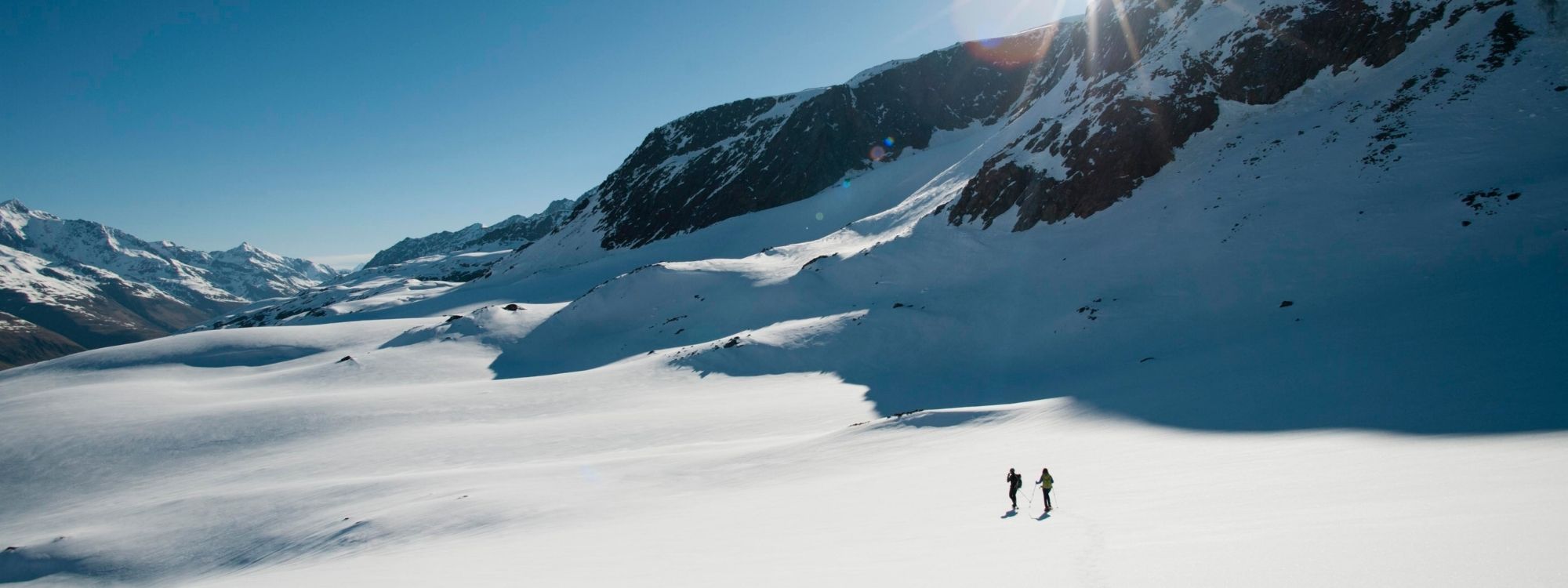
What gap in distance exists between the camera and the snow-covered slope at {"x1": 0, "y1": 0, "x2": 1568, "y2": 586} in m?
9.59

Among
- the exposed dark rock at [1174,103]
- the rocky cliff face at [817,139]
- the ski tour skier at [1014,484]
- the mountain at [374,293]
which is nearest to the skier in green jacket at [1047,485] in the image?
the ski tour skier at [1014,484]

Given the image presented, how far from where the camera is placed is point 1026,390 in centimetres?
2706

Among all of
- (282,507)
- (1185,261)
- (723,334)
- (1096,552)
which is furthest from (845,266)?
(1096,552)

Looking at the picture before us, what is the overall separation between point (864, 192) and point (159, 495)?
2908 inches

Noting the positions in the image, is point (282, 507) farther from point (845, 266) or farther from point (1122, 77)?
point (1122, 77)

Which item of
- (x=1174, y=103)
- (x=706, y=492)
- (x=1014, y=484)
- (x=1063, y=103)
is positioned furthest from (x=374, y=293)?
(x=1014, y=484)

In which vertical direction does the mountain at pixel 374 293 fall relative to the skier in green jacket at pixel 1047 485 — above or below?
above

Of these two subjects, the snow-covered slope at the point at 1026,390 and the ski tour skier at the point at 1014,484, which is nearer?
the snow-covered slope at the point at 1026,390

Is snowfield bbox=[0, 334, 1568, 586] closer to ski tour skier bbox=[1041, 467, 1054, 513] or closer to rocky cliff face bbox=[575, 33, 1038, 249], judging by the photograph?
ski tour skier bbox=[1041, 467, 1054, 513]

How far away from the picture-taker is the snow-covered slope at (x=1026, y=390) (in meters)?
9.59

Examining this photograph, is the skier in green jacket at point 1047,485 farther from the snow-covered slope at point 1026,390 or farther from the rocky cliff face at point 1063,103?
the rocky cliff face at point 1063,103

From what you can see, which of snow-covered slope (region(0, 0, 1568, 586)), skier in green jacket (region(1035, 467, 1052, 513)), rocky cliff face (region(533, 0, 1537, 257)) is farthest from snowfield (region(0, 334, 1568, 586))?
rocky cliff face (region(533, 0, 1537, 257))

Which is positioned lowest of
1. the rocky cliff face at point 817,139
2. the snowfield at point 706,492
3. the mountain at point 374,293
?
the snowfield at point 706,492

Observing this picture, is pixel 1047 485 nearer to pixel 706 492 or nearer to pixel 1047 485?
pixel 1047 485
